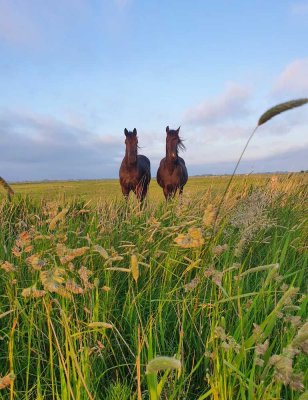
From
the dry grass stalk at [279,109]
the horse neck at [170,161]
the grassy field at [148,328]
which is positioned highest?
the horse neck at [170,161]

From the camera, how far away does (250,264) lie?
11.1ft

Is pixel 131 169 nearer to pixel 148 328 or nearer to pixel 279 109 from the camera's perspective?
pixel 148 328

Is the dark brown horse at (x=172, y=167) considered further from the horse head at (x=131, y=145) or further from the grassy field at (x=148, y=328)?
the grassy field at (x=148, y=328)

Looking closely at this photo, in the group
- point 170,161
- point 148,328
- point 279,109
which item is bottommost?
point 148,328

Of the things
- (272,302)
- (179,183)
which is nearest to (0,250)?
(272,302)

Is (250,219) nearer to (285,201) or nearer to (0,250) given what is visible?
(0,250)

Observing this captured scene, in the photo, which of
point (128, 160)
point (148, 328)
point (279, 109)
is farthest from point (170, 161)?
point (279, 109)

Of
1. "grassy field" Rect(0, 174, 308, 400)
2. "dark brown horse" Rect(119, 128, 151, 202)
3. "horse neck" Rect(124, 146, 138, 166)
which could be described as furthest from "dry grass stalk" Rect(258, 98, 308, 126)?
"horse neck" Rect(124, 146, 138, 166)

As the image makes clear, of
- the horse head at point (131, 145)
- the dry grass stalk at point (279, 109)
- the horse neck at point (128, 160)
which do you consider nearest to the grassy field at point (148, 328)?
the dry grass stalk at point (279, 109)

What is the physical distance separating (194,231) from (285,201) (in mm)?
5058

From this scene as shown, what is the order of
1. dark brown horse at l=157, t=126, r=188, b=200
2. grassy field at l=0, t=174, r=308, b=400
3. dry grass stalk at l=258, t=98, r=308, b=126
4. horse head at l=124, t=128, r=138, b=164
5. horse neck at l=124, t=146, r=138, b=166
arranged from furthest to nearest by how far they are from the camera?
dark brown horse at l=157, t=126, r=188, b=200 < horse neck at l=124, t=146, r=138, b=166 < horse head at l=124, t=128, r=138, b=164 < dry grass stalk at l=258, t=98, r=308, b=126 < grassy field at l=0, t=174, r=308, b=400

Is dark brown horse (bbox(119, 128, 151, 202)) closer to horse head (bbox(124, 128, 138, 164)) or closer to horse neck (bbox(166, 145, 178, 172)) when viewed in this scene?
horse head (bbox(124, 128, 138, 164))

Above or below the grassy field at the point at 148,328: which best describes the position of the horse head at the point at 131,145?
above

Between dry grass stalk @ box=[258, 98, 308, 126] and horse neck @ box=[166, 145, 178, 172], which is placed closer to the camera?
dry grass stalk @ box=[258, 98, 308, 126]
